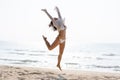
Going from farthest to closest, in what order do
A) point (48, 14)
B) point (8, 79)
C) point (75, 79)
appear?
point (75, 79)
point (8, 79)
point (48, 14)

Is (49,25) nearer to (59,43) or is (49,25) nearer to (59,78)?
(59,43)

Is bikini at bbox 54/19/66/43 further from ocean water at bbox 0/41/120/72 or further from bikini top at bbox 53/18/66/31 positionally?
ocean water at bbox 0/41/120/72

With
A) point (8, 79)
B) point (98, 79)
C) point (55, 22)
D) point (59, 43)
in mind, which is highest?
point (55, 22)

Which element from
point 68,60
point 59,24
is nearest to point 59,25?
point 59,24

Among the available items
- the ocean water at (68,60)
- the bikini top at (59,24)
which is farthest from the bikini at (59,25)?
the ocean water at (68,60)

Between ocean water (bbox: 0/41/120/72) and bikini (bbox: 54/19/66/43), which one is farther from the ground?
bikini (bbox: 54/19/66/43)

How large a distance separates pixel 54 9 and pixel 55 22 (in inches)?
14.3

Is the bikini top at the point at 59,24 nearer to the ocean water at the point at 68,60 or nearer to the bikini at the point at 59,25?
the bikini at the point at 59,25

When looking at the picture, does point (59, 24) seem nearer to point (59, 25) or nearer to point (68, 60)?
point (59, 25)

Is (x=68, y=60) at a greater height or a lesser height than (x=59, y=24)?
lesser

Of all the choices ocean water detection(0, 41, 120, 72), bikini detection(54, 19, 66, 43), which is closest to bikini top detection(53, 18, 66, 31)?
bikini detection(54, 19, 66, 43)

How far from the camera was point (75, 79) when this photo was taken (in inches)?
453

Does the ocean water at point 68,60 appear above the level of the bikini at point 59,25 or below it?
below

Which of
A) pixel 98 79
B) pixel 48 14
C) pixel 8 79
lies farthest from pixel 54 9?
pixel 98 79
